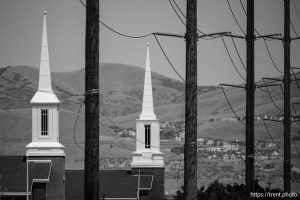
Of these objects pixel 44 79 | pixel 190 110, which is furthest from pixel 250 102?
pixel 44 79

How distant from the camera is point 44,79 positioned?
312ft

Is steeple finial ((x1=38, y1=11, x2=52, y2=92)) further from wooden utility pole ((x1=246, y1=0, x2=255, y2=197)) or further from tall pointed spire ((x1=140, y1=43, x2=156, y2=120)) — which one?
wooden utility pole ((x1=246, y1=0, x2=255, y2=197))

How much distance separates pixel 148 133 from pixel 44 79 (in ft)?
66.8

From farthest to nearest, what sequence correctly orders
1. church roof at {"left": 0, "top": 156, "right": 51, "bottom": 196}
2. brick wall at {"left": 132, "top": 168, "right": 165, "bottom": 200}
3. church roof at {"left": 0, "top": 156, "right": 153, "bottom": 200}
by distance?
brick wall at {"left": 132, "top": 168, "right": 165, "bottom": 200} → church roof at {"left": 0, "top": 156, "right": 153, "bottom": 200} → church roof at {"left": 0, "top": 156, "right": 51, "bottom": 196}

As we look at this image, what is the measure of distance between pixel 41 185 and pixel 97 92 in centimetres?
7078

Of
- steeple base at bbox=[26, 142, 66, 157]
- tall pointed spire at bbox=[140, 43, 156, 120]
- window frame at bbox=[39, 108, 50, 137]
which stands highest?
tall pointed spire at bbox=[140, 43, 156, 120]

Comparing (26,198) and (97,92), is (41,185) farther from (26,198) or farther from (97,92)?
(97,92)

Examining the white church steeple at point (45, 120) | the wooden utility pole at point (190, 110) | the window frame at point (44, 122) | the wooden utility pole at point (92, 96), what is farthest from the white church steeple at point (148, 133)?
the wooden utility pole at point (92, 96)

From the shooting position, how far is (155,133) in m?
112

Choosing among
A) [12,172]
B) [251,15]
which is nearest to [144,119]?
[12,172]

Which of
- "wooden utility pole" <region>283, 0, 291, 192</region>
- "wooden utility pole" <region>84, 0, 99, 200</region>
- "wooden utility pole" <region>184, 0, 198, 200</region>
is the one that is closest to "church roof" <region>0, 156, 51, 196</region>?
"wooden utility pole" <region>283, 0, 291, 192</region>

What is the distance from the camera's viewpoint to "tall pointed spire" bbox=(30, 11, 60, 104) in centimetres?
9256

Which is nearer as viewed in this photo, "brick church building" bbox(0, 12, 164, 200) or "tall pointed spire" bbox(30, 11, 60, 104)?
"tall pointed spire" bbox(30, 11, 60, 104)

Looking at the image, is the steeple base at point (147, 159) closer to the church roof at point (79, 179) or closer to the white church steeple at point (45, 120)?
the church roof at point (79, 179)
